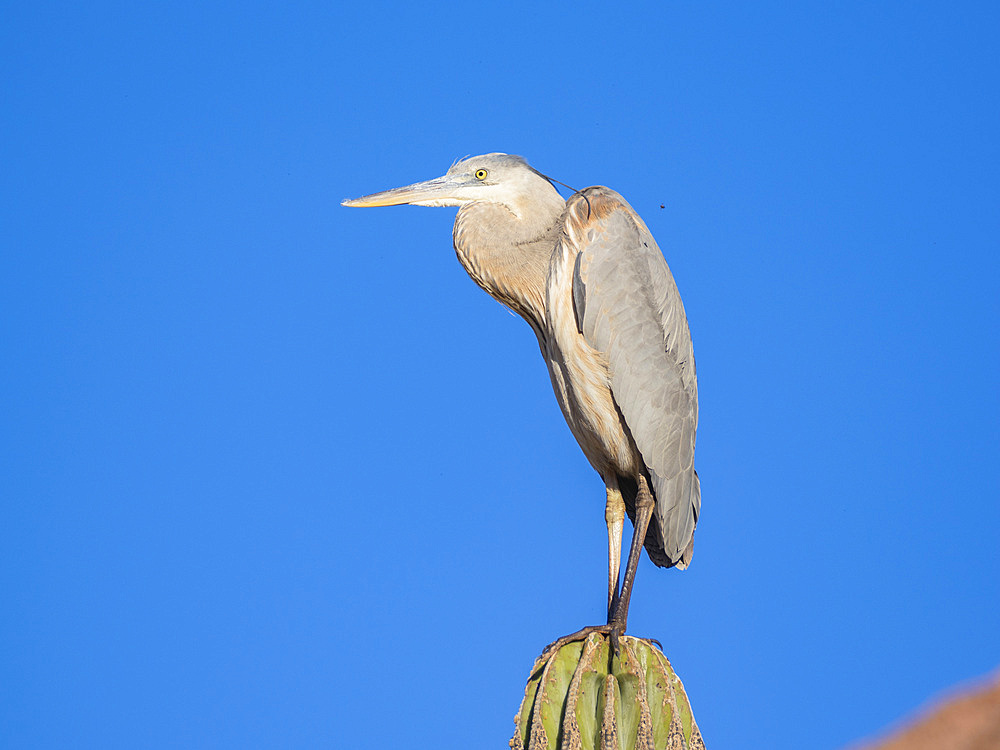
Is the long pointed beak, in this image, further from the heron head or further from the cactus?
the cactus

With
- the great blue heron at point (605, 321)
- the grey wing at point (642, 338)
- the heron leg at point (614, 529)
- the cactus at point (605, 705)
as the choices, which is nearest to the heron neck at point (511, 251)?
the great blue heron at point (605, 321)

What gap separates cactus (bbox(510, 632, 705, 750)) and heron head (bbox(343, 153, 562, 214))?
7.42 feet

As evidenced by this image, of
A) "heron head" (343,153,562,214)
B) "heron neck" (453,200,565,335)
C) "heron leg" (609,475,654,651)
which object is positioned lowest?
"heron leg" (609,475,654,651)

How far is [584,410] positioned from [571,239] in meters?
0.81

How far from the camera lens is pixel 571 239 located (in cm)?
468

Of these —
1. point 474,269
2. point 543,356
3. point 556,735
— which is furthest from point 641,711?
point 474,269

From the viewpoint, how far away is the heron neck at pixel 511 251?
15.5ft

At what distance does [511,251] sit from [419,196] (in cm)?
69

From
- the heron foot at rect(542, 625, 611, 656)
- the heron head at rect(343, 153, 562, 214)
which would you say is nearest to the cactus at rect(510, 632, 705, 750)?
the heron foot at rect(542, 625, 611, 656)

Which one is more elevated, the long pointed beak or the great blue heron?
the long pointed beak

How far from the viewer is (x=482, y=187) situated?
5.02 metres

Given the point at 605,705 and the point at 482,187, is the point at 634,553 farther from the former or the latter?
the point at 482,187

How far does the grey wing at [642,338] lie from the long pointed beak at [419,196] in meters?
0.66

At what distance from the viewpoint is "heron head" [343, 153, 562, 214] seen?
4.96 meters
